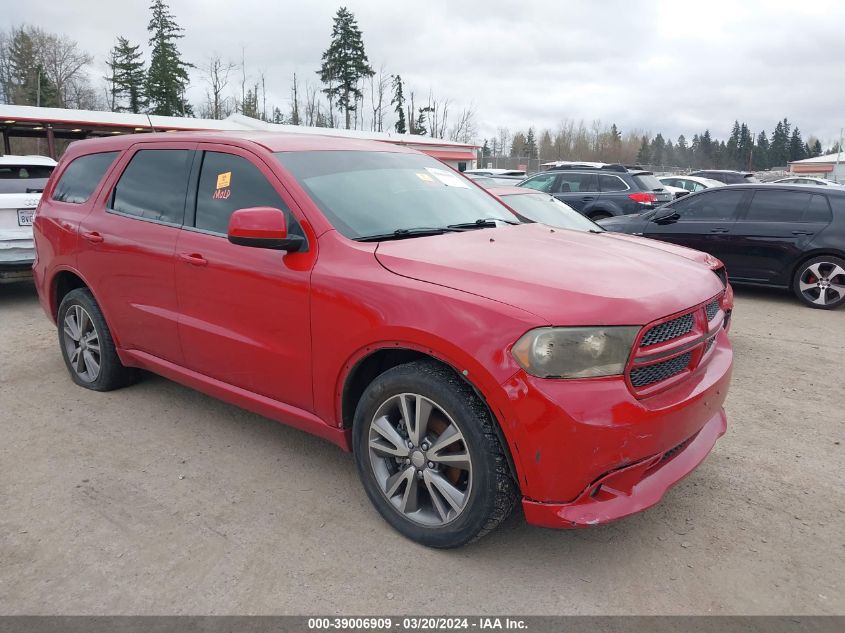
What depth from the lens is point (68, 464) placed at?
3646mm

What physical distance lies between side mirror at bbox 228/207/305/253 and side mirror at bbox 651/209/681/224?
7.75m

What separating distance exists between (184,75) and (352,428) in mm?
62349

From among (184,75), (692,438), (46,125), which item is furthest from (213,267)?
(184,75)

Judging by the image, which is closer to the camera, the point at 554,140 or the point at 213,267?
the point at 213,267

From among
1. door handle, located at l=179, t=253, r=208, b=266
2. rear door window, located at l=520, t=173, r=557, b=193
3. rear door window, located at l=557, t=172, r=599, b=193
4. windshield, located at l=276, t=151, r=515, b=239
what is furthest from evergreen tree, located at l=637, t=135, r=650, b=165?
door handle, located at l=179, t=253, r=208, b=266

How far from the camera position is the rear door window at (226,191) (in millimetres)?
3430

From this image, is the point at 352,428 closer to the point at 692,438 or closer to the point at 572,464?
the point at 572,464

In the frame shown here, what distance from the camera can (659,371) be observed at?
103 inches

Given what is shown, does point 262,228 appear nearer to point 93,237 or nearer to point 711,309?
point 93,237

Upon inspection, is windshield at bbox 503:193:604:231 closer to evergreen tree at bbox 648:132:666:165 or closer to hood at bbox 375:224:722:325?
hood at bbox 375:224:722:325

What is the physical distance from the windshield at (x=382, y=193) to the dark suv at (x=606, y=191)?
9501 millimetres

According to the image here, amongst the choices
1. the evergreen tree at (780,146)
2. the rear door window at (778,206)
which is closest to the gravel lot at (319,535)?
the rear door window at (778,206)

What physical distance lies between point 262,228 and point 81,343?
8.37ft

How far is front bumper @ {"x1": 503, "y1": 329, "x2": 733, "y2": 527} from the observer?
238cm
